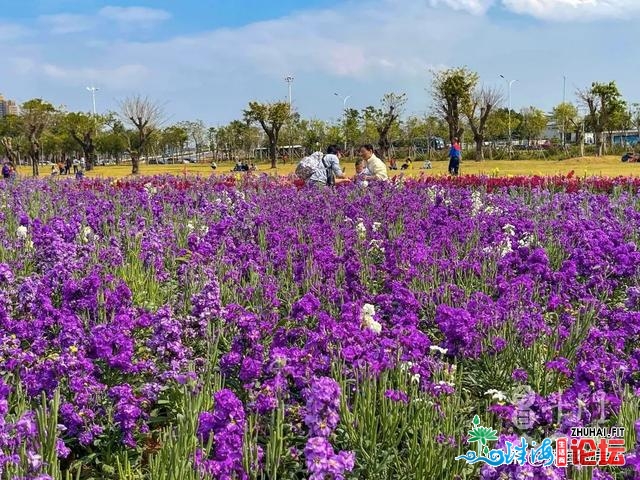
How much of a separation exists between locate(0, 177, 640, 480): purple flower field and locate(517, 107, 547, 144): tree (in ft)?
218

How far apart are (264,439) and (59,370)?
93 centimetres

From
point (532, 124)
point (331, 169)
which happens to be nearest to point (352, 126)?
point (532, 124)

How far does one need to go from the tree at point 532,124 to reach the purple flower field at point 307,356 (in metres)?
66.4

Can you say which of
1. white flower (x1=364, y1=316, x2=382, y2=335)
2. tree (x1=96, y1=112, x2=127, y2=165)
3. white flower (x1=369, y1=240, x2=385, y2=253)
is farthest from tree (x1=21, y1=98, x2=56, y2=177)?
white flower (x1=364, y1=316, x2=382, y2=335)

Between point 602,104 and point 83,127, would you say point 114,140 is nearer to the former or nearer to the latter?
point 83,127

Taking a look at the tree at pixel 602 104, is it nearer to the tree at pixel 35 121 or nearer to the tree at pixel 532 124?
the tree at pixel 532 124

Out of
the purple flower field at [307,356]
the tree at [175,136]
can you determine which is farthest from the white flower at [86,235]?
the tree at [175,136]

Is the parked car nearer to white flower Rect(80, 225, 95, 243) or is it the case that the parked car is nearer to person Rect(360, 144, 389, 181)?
person Rect(360, 144, 389, 181)

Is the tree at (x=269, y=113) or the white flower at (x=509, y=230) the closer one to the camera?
the white flower at (x=509, y=230)

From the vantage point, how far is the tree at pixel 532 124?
6794cm

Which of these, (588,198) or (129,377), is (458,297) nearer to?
(129,377)
